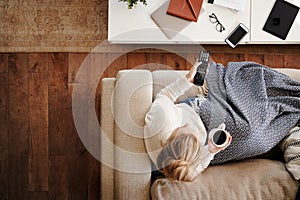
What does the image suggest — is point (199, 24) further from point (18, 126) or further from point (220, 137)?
point (18, 126)

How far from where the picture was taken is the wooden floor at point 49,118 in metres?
1.90

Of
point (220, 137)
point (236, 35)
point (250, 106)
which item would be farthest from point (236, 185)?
point (236, 35)

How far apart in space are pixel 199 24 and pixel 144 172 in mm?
667

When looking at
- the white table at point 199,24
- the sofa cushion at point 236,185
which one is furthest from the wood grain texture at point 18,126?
the sofa cushion at point 236,185

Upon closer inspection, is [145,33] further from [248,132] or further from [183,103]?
[248,132]

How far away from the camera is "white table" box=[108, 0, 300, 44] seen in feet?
5.69

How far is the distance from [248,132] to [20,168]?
1.03 m

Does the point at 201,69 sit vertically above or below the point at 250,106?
above

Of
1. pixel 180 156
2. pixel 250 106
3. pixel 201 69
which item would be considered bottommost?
pixel 180 156

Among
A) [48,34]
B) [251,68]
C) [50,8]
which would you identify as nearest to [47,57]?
[48,34]

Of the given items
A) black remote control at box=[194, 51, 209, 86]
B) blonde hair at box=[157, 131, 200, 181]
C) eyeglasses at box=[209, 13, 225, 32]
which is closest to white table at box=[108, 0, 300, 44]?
eyeglasses at box=[209, 13, 225, 32]

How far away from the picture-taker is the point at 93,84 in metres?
1.95

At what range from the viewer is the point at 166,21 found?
174 cm

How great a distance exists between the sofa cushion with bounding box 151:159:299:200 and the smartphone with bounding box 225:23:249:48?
55 cm
